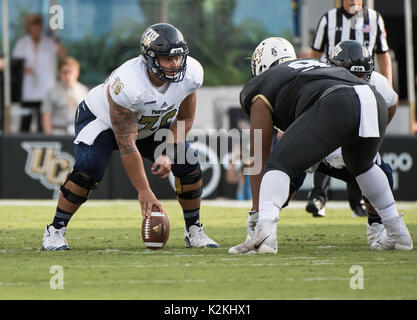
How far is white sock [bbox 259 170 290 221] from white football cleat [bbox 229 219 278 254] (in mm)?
51

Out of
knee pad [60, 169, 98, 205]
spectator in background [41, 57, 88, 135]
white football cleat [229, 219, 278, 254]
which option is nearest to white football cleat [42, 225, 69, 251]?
knee pad [60, 169, 98, 205]

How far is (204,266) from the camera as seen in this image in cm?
649

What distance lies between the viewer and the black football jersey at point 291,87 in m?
6.88

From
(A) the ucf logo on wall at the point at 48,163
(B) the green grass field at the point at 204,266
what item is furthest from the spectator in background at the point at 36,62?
(B) the green grass field at the point at 204,266

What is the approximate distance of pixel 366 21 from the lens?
34.6 feet

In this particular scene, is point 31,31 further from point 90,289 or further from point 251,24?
point 90,289

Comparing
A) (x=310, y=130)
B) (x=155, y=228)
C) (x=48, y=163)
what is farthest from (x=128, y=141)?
(x=48, y=163)

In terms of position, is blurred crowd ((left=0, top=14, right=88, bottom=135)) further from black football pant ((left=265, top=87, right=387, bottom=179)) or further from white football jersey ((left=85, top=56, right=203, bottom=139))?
black football pant ((left=265, top=87, right=387, bottom=179))

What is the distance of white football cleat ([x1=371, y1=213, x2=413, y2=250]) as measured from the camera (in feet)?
23.6
